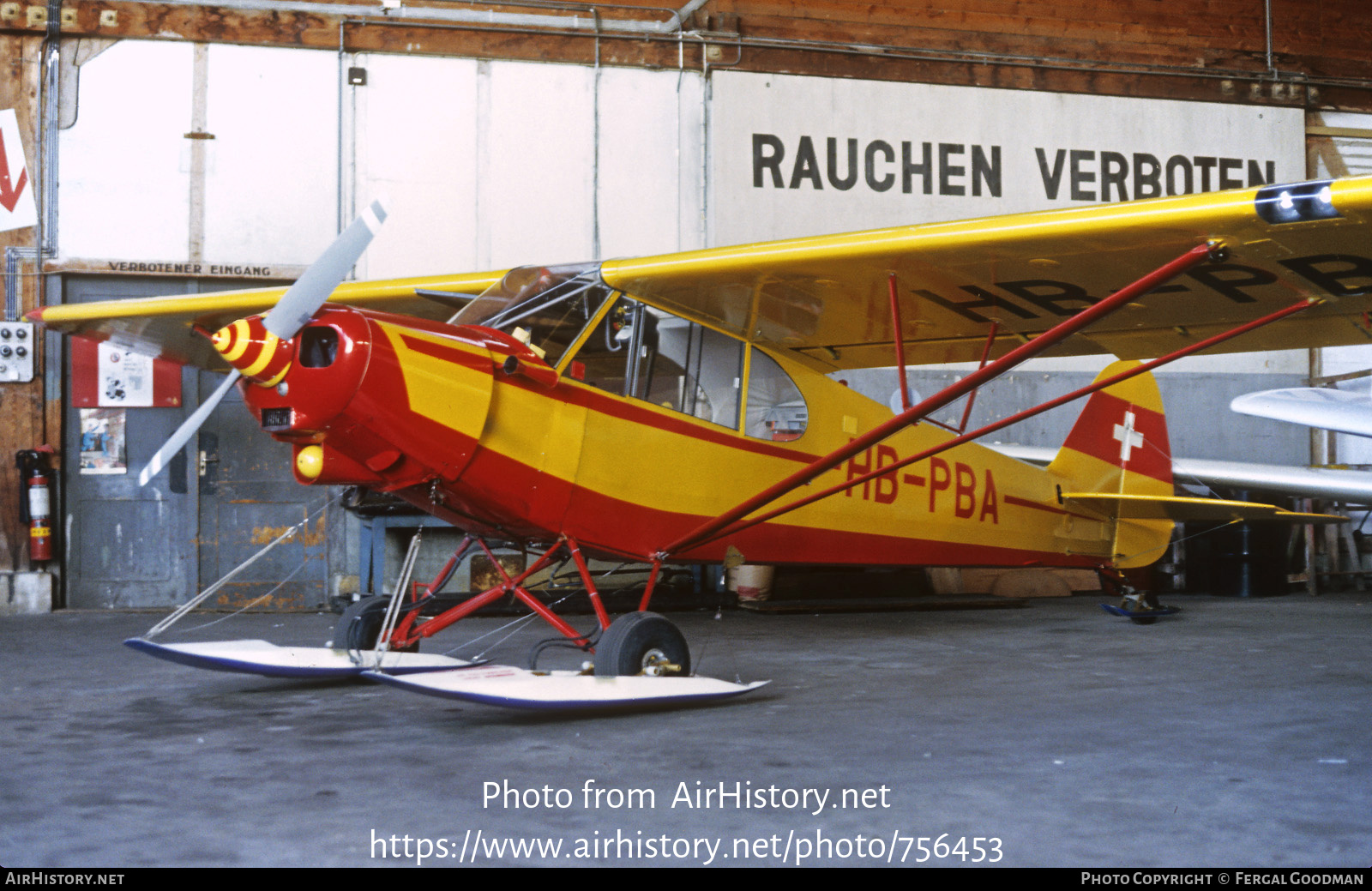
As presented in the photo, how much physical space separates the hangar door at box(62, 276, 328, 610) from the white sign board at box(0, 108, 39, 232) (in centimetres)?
64

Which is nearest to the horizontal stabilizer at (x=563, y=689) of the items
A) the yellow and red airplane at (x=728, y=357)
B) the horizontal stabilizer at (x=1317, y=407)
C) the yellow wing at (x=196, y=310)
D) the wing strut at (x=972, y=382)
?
the yellow and red airplane at (x=728, y=357)

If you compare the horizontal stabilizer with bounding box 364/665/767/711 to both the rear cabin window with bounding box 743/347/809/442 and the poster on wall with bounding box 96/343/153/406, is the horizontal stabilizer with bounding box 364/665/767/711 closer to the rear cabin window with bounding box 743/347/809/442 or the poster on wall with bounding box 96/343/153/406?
the rear cabin window with bounding box 743/347/809/442

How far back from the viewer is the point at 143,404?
9.10m

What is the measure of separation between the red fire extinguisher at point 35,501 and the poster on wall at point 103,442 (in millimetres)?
368

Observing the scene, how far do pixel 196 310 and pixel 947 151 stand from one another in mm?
7272

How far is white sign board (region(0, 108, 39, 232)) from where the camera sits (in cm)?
897

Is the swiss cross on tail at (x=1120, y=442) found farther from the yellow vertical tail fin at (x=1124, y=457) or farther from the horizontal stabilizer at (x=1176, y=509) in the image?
the horizontal stabilizer at (x=1176, y=509)

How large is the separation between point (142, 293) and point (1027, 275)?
24.7 ft

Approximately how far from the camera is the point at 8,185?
897 cm

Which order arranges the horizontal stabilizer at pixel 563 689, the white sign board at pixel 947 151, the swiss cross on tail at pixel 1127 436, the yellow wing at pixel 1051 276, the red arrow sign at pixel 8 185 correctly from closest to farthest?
the horizontal stabilizer at pixel 563 689 → the yellow wing at pixel 1051 276 → the swiss cross on tail at pixel 1127 436 → the red arrow sign at pixel 8 185 → the white sign board at pixel 947 151

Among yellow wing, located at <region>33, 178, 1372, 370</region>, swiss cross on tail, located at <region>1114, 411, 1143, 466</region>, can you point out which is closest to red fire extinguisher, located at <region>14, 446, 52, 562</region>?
yellow wing, located at <region>33, 178, 1372, 370</region>

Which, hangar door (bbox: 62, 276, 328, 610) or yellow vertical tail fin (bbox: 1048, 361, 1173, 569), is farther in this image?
hangar door (bbox: 62, 276, 328, 610)

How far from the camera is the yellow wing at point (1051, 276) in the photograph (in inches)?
165

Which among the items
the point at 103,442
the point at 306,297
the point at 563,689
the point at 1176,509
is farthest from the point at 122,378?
the point at 1176,509
